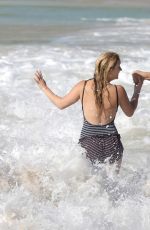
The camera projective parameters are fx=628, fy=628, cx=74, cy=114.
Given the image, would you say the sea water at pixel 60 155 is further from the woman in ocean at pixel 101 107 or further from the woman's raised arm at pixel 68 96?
the woman's raised arm at pixel 68 96

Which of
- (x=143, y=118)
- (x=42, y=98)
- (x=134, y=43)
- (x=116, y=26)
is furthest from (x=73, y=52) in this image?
(x=116, y=26)

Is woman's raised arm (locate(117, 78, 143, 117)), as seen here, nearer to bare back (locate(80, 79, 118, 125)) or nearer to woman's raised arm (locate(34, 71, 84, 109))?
A: bare back (locate(80, 79, 118, 125))

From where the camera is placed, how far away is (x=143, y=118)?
10156mm

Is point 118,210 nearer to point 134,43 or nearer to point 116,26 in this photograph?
point 134,43

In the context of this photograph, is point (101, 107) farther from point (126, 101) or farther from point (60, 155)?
point (60, 155)

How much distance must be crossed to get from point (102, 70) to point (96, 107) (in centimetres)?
36

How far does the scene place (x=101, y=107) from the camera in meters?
5.79

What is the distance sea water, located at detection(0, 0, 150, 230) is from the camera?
561 centimetres

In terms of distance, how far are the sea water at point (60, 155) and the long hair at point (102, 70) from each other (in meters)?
0.63

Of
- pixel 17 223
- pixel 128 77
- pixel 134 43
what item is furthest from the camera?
pixel 134 43

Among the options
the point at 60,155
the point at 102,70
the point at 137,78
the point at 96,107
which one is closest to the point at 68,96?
the point at 96,107

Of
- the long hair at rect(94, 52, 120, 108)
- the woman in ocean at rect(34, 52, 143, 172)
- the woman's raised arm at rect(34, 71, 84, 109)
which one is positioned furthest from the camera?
the woman's raised arm at rect(34, 71, 84, 109)

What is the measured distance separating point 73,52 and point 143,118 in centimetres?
788

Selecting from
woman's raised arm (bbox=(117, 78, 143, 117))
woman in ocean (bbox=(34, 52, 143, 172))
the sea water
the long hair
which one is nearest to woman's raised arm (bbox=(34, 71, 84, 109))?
woman in ocean (bbox=(34, 52, 143, 172))
